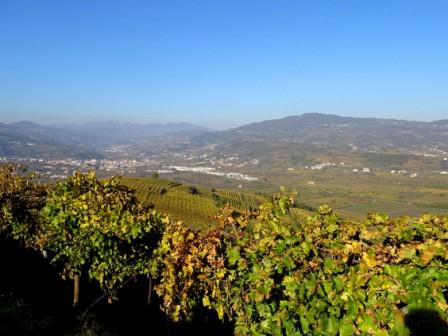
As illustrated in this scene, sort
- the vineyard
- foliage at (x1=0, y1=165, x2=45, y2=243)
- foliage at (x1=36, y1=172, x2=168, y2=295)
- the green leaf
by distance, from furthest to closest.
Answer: foliage at (x1=0, y1=165, x2=45, y2=243) < foliage at (x1=36, y1=172, x2=168, y2=295) < the green leaf < the vineyard

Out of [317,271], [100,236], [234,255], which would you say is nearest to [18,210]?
[100,236]

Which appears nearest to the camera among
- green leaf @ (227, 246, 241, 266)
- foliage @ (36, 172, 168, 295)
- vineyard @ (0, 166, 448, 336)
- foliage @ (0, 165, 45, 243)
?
vineyard @ (0, 166, 448, 336)

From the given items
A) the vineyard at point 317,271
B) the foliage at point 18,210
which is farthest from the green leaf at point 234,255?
the foliage at point 18,210

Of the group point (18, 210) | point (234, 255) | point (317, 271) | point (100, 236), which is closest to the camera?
point (317, 271)

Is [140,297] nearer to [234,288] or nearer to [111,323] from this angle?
[111,323]

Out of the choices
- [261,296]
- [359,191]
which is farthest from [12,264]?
[359,191]

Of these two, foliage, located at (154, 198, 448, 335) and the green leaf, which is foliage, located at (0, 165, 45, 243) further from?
the green leaf

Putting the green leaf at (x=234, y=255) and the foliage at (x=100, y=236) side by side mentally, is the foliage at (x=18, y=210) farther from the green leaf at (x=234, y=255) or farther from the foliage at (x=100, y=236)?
the green leaf at (x=234, y=255)

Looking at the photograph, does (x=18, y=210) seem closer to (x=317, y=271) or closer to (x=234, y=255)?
(x=234, y=255)

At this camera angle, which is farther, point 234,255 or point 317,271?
point 234,255

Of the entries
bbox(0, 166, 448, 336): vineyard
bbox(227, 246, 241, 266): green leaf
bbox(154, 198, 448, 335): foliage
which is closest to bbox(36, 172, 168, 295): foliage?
bbox(0, 166, 448, 336): vineyard

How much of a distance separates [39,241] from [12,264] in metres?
2.25

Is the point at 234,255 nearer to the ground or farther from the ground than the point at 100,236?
farther from the ground

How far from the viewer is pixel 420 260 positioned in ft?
14.9
